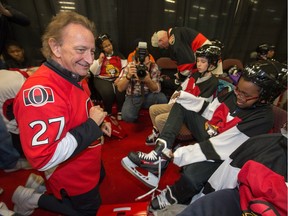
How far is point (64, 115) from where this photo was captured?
0.86m

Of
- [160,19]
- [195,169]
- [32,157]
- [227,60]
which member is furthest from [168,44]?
[32,157]

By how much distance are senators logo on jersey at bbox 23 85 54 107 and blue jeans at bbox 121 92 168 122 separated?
5.30 ft

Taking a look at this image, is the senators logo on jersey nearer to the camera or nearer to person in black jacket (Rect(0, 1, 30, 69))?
the camera

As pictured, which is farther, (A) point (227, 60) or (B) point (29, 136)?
(A) point (227, 60)

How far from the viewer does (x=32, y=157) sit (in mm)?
809

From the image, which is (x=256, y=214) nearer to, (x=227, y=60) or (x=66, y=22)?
(x=66, y=22)

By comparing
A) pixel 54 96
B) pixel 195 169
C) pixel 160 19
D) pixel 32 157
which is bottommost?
pixel 195 169

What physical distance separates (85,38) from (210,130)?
42.3 inches

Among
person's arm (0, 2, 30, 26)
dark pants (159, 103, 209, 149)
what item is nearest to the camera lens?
dark pants (159, 103, 209, 149)

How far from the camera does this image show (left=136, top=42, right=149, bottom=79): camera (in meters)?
2.00

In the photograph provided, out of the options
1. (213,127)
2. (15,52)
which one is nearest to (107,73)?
(15,52)

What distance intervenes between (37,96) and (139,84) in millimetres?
1628

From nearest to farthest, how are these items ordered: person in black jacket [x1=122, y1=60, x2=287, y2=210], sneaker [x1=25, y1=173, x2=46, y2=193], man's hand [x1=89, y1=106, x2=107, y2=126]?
man's hand [x1=89, y1=106, x2=107, y2=126] < person in black jacket [x1=122, y1=60, x2=287, y2=210] < sneaker [x1=25, y1=173, x2=46, y2=193]

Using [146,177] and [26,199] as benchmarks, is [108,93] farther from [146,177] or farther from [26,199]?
[26,199]
